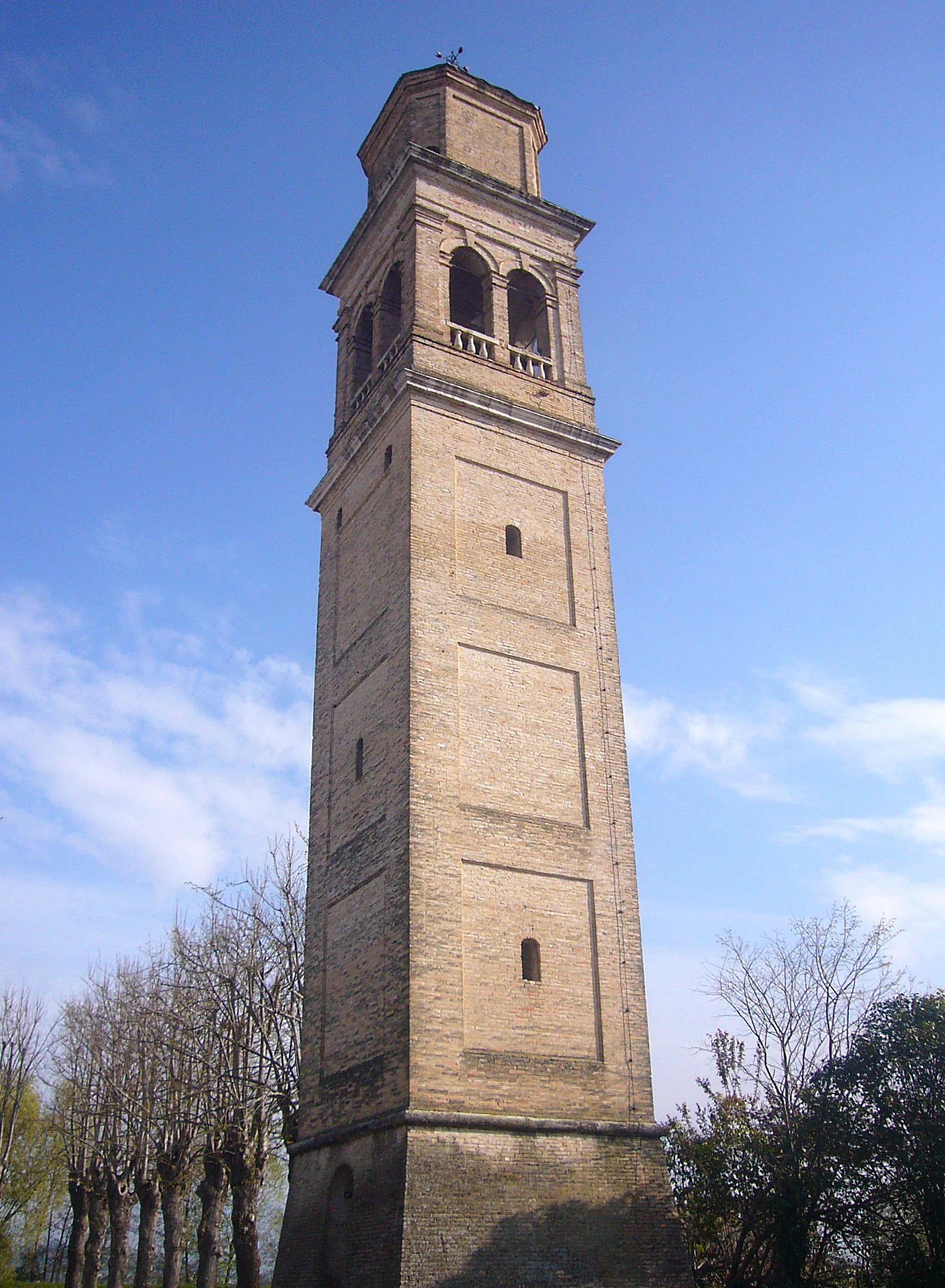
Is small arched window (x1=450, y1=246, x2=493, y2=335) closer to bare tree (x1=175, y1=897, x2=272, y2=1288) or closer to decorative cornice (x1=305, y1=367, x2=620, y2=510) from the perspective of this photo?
decorative cornice (x1=305, y1=367, x2=620, y2=510)

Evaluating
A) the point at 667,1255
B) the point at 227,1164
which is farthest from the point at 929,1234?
the point at 227,1164

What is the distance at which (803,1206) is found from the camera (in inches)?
658

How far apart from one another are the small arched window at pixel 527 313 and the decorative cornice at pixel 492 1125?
14.9 m

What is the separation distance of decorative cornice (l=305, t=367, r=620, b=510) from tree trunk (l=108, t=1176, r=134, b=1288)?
67.6 ft

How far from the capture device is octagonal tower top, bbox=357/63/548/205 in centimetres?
2473

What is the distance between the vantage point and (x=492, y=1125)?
579 inches

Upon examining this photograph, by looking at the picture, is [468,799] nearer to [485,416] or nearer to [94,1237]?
[485,416]

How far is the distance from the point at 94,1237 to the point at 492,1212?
25.0 m

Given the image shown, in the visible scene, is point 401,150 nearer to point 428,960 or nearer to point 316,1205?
point 428,960

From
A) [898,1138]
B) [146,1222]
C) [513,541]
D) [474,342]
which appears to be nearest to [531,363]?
[474,342]

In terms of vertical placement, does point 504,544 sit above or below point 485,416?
below

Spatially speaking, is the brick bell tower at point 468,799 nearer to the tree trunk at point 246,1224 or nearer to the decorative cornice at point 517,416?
the decorative cornice at point 517,416

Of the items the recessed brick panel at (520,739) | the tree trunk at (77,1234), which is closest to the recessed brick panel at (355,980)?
the recessed brick panel at (520,739)

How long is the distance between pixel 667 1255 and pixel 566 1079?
2.53 m
